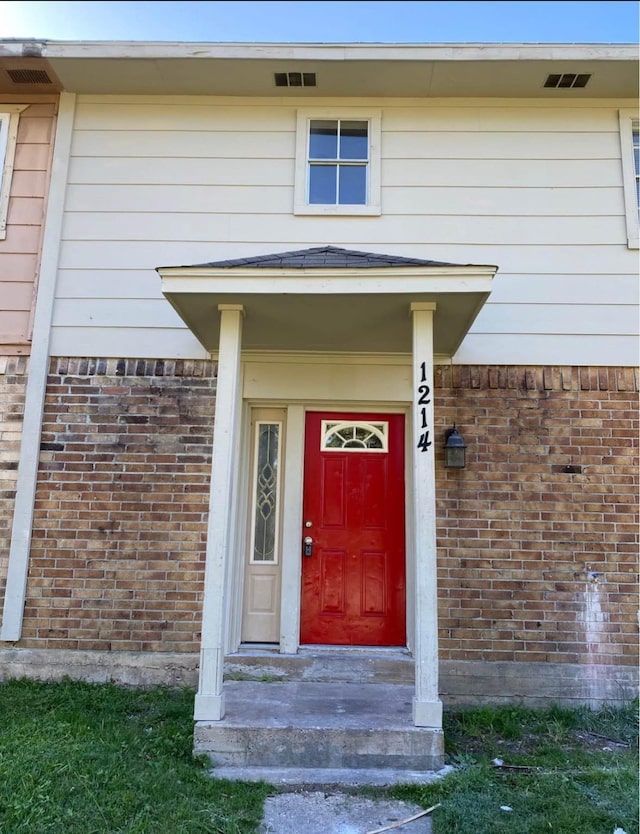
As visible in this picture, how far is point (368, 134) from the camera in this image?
5359 millimetres

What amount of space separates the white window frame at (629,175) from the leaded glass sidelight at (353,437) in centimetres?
269

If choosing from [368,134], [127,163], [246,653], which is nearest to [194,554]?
[246,653]

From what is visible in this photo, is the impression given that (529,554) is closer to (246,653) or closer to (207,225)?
(246,653)

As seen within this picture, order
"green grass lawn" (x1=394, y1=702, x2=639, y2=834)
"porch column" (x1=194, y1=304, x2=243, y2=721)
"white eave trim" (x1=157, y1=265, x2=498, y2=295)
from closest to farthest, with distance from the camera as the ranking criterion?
"green grass lawn" (x1=394, y1=702, x2=639, y2=834) < "porch column" (x1=194, y1=304, x2=243, y2=721) < "white eave trim" (x1=157, y1=265, x2=498, y2=295)

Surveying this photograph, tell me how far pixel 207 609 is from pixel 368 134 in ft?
14.1

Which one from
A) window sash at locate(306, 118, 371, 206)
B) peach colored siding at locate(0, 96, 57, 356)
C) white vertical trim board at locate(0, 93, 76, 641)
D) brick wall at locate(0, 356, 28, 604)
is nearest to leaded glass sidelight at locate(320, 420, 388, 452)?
window sash at locate(306, 118, 371, 206)

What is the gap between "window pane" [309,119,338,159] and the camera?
5.37 m

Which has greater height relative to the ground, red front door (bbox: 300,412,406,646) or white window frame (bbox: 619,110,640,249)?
white window frame (bbox: 619,110,640,249)

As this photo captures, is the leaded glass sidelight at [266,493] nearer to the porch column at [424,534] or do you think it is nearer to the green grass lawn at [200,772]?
the green grass lawn at [200,772]

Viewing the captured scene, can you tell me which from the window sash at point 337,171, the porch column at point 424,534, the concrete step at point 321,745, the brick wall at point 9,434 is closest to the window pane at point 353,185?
the window sash at point 337,171

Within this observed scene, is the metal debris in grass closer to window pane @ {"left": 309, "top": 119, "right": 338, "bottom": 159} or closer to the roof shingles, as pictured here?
the roof shingles

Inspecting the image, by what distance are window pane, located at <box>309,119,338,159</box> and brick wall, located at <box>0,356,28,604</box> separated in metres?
3.18

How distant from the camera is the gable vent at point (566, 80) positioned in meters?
5.12

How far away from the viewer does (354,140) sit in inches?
213
